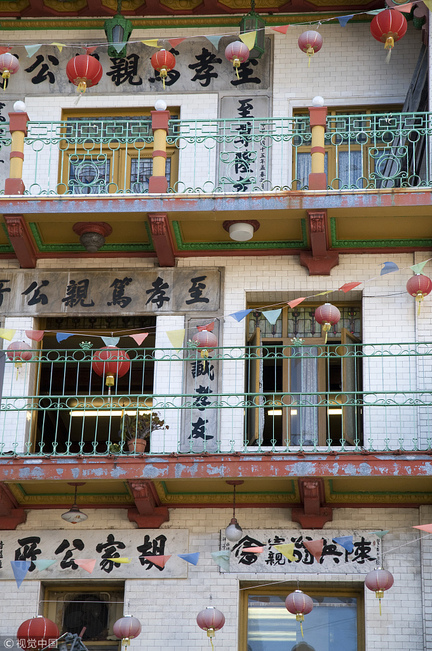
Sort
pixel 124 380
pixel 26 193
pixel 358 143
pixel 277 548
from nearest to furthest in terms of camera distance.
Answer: pixel 277 548, pixel 26 193, pixel 358 143, pixel 124 380

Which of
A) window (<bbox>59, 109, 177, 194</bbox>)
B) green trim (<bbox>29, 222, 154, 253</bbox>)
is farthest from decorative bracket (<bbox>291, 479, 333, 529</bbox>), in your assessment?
window (<bbox>59, 109, 177, 194</bbox>)

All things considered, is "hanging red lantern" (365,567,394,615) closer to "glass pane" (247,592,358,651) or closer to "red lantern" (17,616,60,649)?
"glass pane" (247,592,358,651)

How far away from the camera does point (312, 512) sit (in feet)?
50.6

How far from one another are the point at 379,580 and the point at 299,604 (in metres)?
1.00

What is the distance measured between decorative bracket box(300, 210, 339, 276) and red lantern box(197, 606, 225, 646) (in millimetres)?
5125

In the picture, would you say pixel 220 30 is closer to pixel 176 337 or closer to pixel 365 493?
pixel 176 337

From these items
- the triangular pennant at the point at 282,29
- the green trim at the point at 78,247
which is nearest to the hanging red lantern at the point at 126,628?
the green trim at the point at 78,247

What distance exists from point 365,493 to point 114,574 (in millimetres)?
3455

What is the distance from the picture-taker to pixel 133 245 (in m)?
17.3

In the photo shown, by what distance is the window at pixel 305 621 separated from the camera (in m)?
15.2

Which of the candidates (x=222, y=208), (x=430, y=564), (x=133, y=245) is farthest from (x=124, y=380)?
(x=430, y=564)

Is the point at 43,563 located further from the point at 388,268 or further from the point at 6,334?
the point at 388,268

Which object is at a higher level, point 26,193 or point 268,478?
point 26,193

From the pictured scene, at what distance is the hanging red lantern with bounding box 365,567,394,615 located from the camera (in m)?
14.2
